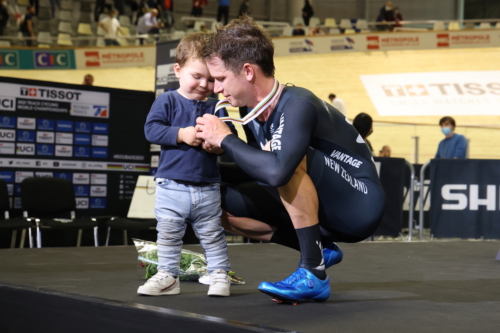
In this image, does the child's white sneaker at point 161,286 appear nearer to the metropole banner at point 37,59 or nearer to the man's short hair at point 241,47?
the man's short hair at point 241,47

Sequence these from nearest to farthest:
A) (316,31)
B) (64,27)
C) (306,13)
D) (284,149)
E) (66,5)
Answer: (284,149), (316,31), (64,27), (66,5), (306,13)

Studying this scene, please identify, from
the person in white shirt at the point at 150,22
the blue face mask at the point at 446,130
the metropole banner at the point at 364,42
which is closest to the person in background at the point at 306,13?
the metropole banner at the point at 364,42

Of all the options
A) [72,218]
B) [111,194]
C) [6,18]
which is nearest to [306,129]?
[72,218]

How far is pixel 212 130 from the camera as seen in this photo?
6.99 ft

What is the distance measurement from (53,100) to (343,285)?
14.6 feet

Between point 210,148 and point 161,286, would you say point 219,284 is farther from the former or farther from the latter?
point 210,148

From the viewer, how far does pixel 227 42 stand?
2074mm

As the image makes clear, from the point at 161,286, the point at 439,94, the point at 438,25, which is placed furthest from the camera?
the point at 438,25

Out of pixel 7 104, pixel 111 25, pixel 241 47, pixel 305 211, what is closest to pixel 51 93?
pixel 7 104

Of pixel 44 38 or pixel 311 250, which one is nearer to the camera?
pixel 311 250

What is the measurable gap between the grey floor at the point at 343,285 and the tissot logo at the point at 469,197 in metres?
1.69

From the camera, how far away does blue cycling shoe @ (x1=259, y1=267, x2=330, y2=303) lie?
2006 mm

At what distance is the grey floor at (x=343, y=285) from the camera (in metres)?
1.79

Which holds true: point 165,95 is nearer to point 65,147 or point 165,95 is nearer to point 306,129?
point 306,129
